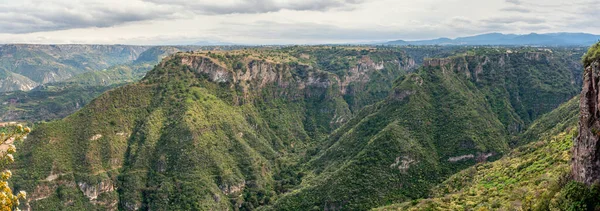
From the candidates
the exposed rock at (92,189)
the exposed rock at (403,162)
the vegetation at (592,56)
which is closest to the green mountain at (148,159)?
the exposed rock at (92,189)

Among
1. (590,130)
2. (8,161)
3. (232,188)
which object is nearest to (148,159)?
(232,188)

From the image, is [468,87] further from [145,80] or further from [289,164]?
[145,80]

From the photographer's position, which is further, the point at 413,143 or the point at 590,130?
the point at 413,143

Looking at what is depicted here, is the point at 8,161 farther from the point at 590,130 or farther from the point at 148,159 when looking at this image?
the point at 148,159

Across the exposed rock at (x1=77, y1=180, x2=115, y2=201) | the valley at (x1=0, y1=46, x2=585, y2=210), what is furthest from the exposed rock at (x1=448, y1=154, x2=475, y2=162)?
the exposed rock at (x1=77, y1=180, x2=115, y2=201)

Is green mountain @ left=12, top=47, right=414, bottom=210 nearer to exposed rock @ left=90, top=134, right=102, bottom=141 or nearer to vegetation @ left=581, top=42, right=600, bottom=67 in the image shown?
exposed rock @ left=90, top=134, right=102, bottom=141

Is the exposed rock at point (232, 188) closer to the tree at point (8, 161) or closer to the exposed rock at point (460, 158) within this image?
the exposed rock at point (460, 158)

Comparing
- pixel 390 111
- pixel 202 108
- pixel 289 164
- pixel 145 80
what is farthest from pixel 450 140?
pixel 145 80

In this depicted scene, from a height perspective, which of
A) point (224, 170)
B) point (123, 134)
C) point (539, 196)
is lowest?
point (224, 170)
